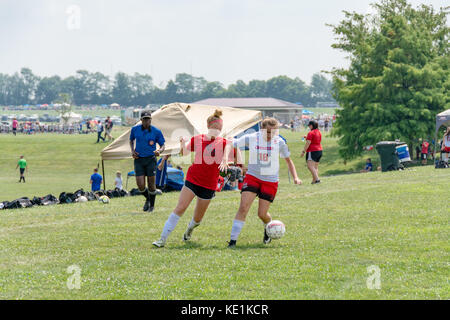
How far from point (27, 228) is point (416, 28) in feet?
112

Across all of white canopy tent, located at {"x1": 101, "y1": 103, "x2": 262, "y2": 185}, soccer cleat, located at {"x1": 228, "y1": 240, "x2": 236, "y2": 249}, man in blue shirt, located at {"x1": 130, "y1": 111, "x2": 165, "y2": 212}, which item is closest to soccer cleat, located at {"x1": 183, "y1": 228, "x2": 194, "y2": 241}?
soccer cleat, located at {"x1": 228, "y1": 240, "x2": 236, "y2": 249}

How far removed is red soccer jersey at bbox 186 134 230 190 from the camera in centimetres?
920

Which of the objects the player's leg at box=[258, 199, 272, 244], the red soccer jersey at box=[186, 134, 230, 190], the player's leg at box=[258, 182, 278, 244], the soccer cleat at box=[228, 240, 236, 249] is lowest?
the soccer cleat at box=[228, 240, 236, 249]

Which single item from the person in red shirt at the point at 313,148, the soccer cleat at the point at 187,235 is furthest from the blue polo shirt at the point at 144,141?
the person in red shirt at the point at 313,148

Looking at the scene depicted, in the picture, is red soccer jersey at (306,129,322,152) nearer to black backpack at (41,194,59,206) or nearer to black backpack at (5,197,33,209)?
black backpack at (41,194,59,206)

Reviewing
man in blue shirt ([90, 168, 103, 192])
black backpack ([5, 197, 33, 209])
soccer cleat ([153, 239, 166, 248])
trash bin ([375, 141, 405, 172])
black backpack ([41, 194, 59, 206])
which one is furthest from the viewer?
trash bin ([375, 141, 405, 172])

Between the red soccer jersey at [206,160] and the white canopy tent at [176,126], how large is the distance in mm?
11702

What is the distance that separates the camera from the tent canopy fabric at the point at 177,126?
21234mm

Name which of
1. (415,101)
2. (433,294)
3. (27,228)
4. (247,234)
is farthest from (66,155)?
(433,294)

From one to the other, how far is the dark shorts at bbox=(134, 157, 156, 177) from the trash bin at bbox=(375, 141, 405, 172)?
13.4 meters

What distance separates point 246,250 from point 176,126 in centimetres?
1298

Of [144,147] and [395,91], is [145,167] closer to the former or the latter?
[144,147]

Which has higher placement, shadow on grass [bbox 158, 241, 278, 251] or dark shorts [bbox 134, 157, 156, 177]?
dark shorts [bbox 134, 157, 156, 177]

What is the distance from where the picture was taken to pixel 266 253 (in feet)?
29.0
